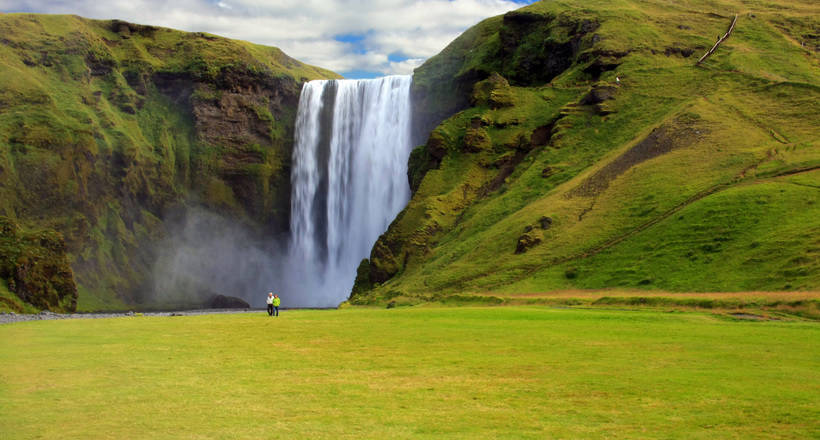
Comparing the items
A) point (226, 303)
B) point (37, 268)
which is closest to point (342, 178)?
point (226, 303)

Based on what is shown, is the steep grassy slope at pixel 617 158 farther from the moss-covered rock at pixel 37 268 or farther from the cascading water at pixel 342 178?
the moss-covered rock at pixel 37 268

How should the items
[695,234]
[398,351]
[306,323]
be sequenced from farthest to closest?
[695,234] → [306,323] → [398,351]

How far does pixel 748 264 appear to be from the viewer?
3881 centimetres

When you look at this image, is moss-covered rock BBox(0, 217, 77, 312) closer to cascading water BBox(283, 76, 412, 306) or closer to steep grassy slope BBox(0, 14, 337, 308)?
steep grassy slope BBox(0, 14, 337, 308)

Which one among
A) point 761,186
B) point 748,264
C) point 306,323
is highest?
point 761,186

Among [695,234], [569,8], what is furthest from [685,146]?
[569,8]

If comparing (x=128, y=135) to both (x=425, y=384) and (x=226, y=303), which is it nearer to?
(x=226, y=303)

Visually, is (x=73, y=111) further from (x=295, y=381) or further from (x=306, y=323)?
(x=295, y=381)

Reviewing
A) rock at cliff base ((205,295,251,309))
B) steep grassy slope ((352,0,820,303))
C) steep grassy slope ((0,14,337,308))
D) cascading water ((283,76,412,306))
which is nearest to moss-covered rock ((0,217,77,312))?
steep grassy slope ((0,14,337,308))

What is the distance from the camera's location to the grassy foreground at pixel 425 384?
39.3 ft

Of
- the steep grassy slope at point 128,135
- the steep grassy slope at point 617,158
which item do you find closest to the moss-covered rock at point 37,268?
the steep grassy slope at point 128,135

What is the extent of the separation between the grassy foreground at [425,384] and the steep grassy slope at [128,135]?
65.3 m

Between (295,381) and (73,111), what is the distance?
92.0 m

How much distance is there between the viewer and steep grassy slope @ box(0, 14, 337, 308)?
86375 mm
